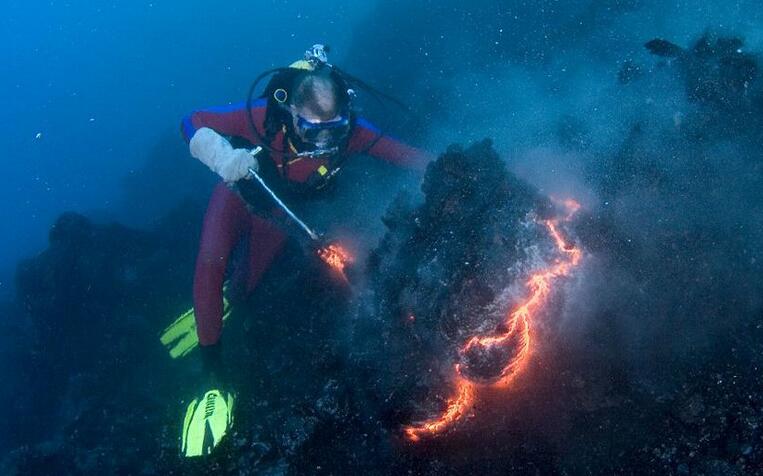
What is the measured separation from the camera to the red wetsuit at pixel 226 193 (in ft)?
19.3

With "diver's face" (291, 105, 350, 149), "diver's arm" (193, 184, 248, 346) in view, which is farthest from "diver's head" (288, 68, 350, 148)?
"diver's arm" (193, 184, 248, 346)

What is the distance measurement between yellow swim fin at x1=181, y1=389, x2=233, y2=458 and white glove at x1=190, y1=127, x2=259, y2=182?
263 cm

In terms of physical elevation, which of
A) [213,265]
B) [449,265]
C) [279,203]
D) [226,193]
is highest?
[449,265]

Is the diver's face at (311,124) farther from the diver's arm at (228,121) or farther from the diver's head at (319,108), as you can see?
the diver's arm at (228,121)

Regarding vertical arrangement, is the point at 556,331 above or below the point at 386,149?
below

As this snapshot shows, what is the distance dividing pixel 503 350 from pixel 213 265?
4050 millimetres

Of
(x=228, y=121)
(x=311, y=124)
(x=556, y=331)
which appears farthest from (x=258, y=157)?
(x=556, y=331)

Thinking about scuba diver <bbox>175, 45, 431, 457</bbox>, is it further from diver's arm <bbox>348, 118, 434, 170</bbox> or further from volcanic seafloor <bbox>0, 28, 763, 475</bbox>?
volcanic seafloor <bbox>0, 28, 763, 475</bbox>

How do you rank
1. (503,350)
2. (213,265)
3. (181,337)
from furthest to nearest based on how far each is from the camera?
1. (181,337)
2. (213,265)
3. (503,350)

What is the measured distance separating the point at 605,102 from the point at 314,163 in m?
4.62

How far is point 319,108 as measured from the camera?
5156mm

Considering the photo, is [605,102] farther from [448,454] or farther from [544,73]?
[448,454]

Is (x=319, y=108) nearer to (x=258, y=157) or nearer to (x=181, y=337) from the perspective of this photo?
(x=258, y=157)

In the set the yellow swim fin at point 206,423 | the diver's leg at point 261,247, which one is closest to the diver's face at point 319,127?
the diver's leg at point 261,247
